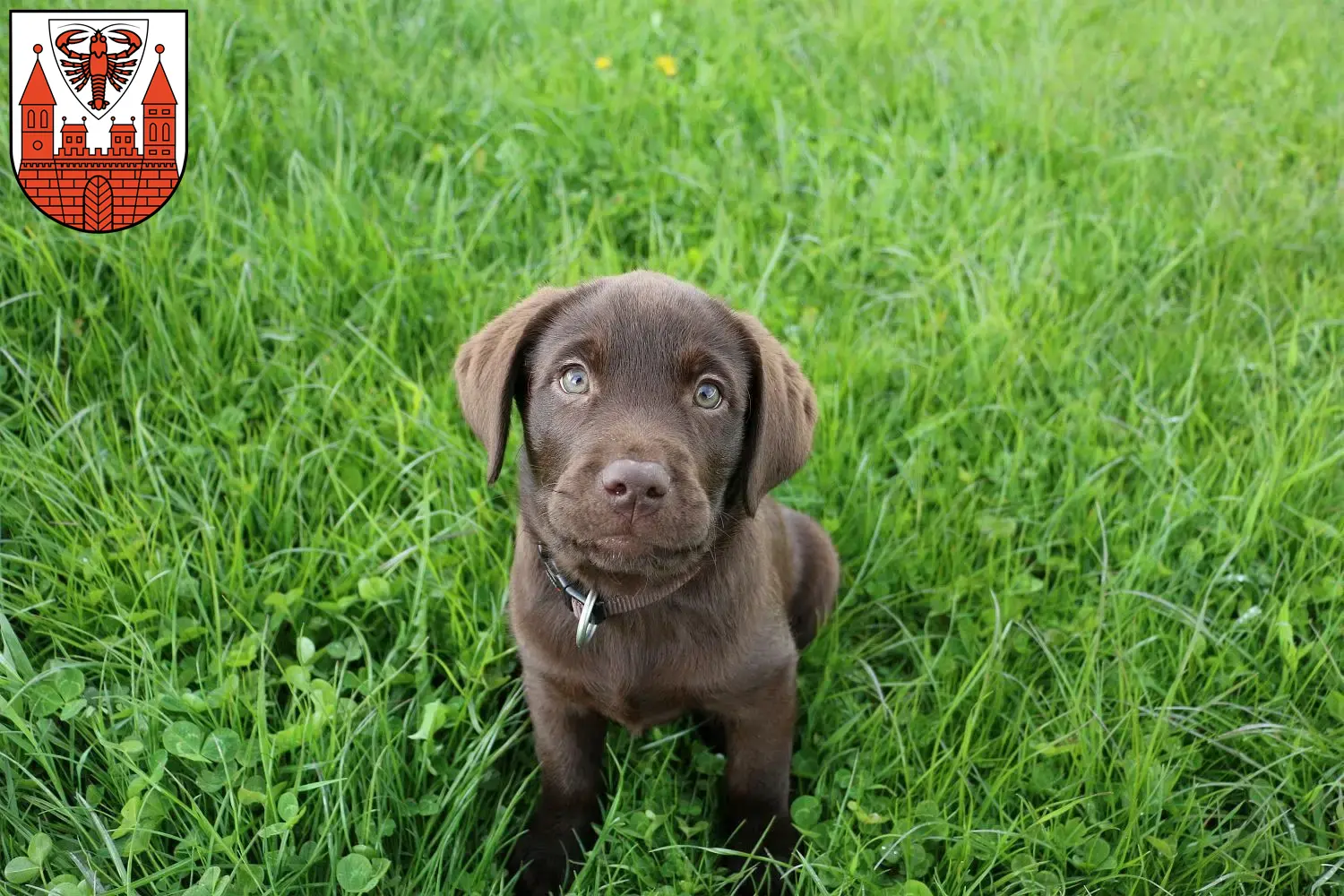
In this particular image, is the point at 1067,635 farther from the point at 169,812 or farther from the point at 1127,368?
the point at 169,812

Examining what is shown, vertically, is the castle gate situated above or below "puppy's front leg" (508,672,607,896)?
above

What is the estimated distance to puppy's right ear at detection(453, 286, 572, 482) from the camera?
2.25 m

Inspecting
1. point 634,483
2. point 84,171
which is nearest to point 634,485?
point 634,483

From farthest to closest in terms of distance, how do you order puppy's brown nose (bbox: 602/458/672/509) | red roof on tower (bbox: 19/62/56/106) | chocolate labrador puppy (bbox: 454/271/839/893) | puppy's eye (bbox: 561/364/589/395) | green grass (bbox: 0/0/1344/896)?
red roof on tower (bbox: 19/62/56/106), green grass (bbox: 0/0/1344/896), puppy's eye (bbox: 561/364/589/395), chocolate labrador puppy (bbox: 454/271/839/893), puppy's brown nose (bbox: 602/458/672/509)

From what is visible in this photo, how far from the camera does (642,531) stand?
198 centimetres

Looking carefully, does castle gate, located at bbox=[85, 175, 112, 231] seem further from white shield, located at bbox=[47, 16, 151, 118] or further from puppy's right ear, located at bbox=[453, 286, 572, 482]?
puppy's right ear, located at bbox=[453, 286, 572, 482]

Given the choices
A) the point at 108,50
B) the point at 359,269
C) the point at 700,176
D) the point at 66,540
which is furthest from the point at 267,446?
the point at 700,176

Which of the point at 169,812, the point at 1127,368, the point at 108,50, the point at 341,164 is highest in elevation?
the point at 108,50

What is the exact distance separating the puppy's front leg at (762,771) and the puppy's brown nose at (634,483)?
0.66 metres

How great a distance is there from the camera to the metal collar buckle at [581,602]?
2.25m

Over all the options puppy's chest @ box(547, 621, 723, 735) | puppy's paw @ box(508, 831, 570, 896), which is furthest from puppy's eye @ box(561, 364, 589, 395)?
puppy's paw @ box(508, 831, 570, 896)

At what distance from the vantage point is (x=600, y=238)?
4.07 meters

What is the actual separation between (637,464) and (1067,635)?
1.58 meters

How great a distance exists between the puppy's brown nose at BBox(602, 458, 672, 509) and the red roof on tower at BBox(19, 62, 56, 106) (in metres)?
2.92
